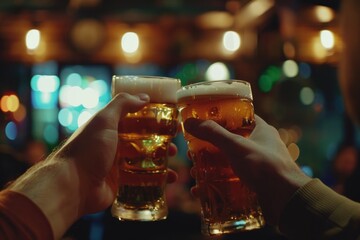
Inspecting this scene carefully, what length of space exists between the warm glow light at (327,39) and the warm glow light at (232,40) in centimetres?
127

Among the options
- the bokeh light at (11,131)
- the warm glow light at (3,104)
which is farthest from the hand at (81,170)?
the warm glow light at (3,104)

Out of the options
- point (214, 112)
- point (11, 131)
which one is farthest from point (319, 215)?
point (11, 131)

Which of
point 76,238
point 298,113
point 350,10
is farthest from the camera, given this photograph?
point 298,113

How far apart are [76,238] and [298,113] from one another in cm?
595

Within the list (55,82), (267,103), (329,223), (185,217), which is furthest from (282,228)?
(55,82)

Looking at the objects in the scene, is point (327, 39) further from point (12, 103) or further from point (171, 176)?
point (12, 103)

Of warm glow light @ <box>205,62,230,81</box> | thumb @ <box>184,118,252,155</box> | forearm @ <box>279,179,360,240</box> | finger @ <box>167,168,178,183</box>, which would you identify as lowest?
finger @ <box>167,168,178,183</box>

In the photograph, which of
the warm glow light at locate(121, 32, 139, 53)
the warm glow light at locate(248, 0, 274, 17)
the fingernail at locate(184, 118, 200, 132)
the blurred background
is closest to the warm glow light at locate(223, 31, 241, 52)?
the blurred background

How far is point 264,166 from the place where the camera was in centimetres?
145

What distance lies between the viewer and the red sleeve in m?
1.32

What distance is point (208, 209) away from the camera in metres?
1.72

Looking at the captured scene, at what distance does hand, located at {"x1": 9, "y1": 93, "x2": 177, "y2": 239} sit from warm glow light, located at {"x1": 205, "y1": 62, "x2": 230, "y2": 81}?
625 centimetres

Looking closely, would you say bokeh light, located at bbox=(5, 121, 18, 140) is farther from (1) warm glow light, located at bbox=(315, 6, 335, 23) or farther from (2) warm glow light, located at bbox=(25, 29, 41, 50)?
(1) warm glow light, located at bbox=(315, 6, 335, 23)

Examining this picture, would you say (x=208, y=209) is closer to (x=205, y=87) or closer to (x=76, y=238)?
(x=205, y=87)
